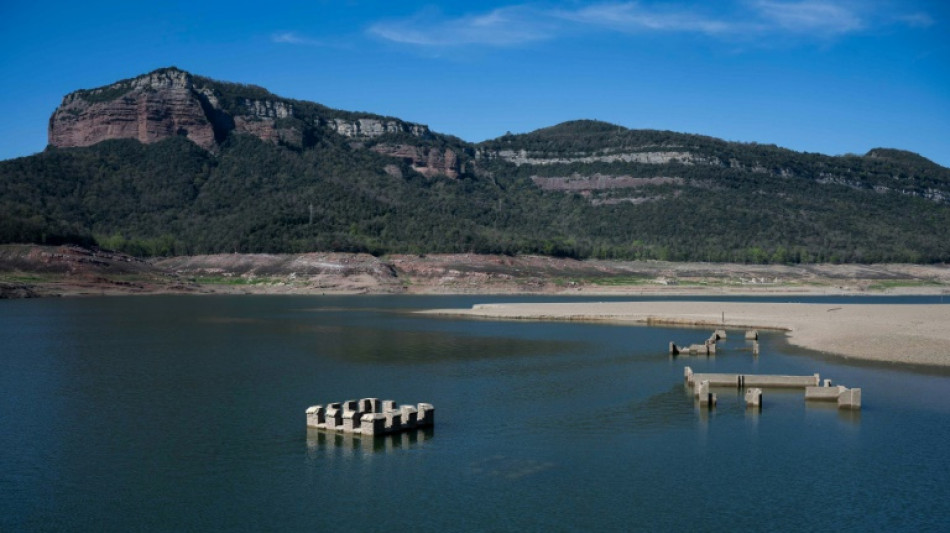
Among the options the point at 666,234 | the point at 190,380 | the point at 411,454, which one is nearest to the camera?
the point at 411,454

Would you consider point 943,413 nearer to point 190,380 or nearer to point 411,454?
point 411,454

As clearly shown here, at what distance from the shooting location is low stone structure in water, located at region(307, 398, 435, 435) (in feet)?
80.5

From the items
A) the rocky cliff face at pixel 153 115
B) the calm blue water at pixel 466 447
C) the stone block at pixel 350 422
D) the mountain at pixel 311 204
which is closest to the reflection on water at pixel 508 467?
the calm blue water at pixel 466 447

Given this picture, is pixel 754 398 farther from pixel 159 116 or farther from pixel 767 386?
pixel 159 116

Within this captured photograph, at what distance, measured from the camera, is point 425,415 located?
25.7m

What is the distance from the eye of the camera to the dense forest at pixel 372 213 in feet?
439

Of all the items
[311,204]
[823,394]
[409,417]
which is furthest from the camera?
[311,204]

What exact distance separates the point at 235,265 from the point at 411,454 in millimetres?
105952

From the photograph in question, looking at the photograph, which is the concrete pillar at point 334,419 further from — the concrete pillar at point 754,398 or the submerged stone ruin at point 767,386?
the concrete pillar at point 754,398

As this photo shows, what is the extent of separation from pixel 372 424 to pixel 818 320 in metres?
43.1

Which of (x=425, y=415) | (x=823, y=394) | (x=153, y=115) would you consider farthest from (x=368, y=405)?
(x=153, y=115)

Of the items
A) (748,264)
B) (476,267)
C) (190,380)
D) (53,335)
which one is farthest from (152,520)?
(748,264)

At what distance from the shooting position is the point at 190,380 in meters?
35.1

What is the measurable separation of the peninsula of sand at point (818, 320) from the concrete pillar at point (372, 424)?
26.2 meters
